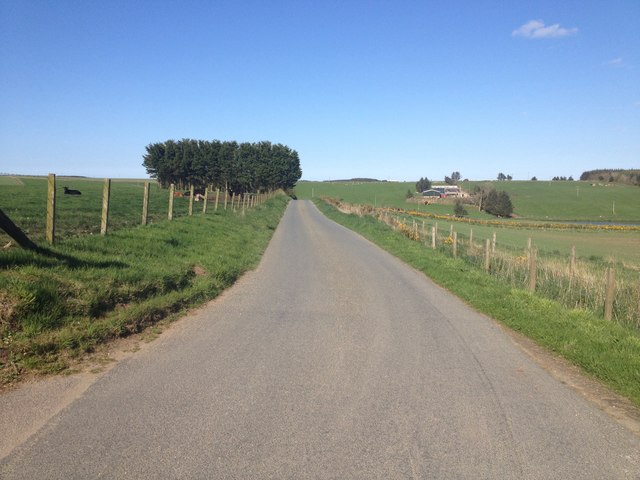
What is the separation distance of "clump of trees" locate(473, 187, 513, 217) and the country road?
90908 millimetres

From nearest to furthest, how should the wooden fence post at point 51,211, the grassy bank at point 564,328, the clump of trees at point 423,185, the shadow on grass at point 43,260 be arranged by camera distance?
1. the grassy bank at point 564,328
2. the shadow on grass at point 43,260
3. the wooden fence post at point 51,211
4. the clump of trees at point 423,185

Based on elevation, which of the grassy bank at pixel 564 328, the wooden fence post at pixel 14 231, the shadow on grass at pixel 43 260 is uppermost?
the wooden fence post at pixel 14 231

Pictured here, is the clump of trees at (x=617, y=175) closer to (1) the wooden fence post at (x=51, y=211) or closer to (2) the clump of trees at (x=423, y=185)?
(2) the clump of trees at (x=423, y=185)

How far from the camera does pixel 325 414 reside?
444 cm

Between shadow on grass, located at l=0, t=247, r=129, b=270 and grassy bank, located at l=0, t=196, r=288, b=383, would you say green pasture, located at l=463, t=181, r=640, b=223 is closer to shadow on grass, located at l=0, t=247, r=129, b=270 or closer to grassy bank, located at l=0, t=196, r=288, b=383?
grassy bank, located at l=0, t=196, r=288, b=383

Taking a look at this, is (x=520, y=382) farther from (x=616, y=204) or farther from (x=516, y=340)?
(x=616, y=204)

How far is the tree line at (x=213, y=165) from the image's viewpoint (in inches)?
3396

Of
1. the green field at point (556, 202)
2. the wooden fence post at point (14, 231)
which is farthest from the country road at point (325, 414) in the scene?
the green field at point (556, 202)

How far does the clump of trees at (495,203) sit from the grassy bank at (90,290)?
88.0 m

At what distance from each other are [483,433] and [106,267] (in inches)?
260

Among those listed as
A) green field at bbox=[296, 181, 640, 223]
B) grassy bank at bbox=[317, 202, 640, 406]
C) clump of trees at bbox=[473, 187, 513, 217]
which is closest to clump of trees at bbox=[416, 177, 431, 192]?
green field at bbox=[296, 181, 640, 223]

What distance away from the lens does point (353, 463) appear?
3.64m

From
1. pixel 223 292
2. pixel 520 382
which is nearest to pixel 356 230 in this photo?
pixel 223 292

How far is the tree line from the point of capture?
86.2 m
